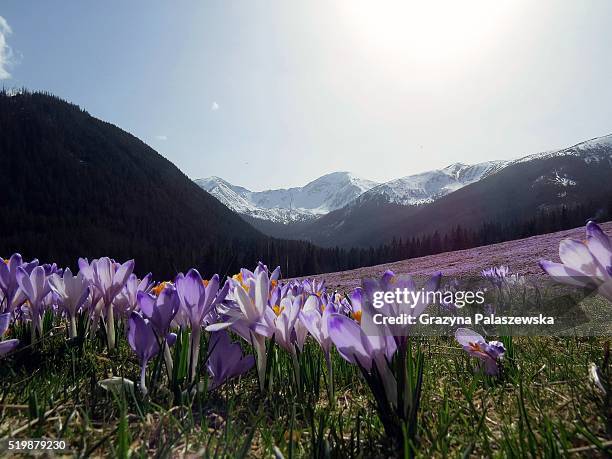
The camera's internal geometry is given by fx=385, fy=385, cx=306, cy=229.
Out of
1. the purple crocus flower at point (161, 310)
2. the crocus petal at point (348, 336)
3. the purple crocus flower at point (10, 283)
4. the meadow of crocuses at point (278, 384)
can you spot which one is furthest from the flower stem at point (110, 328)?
the crocus petal at point (348, 336)

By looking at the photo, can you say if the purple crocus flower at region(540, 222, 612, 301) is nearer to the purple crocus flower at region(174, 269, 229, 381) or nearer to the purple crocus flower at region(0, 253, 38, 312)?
the purple crocus flower at region(174, 269, 229, 381)

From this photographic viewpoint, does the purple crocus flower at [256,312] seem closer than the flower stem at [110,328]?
Yes

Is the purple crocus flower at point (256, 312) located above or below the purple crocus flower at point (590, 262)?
below

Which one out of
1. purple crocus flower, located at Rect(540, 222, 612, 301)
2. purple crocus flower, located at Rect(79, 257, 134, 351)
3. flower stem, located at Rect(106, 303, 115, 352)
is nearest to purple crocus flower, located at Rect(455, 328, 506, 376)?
purple crocus flower, located at Rect(540, 222, 612, 301)

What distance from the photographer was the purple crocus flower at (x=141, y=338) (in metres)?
1.59

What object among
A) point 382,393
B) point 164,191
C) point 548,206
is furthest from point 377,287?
point 548,206

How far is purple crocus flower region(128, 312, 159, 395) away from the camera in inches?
62.4

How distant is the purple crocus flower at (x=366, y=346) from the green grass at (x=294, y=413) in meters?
0.14

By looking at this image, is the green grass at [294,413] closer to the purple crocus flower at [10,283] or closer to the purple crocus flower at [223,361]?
the purple crocus flower at [223,361]

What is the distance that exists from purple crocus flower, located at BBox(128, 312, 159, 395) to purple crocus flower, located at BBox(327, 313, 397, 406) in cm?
85

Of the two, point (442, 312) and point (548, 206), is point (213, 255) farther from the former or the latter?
point (548, 206)

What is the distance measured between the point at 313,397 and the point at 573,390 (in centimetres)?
99

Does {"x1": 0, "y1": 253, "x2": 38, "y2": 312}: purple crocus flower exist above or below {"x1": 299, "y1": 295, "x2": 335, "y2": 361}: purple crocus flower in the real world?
above

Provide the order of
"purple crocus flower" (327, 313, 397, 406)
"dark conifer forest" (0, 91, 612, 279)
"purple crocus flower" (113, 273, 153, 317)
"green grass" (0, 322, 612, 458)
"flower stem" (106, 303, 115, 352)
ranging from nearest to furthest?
"green grass" (0, 322, 612, 458)
"purple crocus flower" (327, 313, 397, 406)
"flower stem" (106, 303, 115, 352)
"purple crocus flower" (113, 273, 153, 317)
"dark conifer forest" (0, 91, 612, 279)
